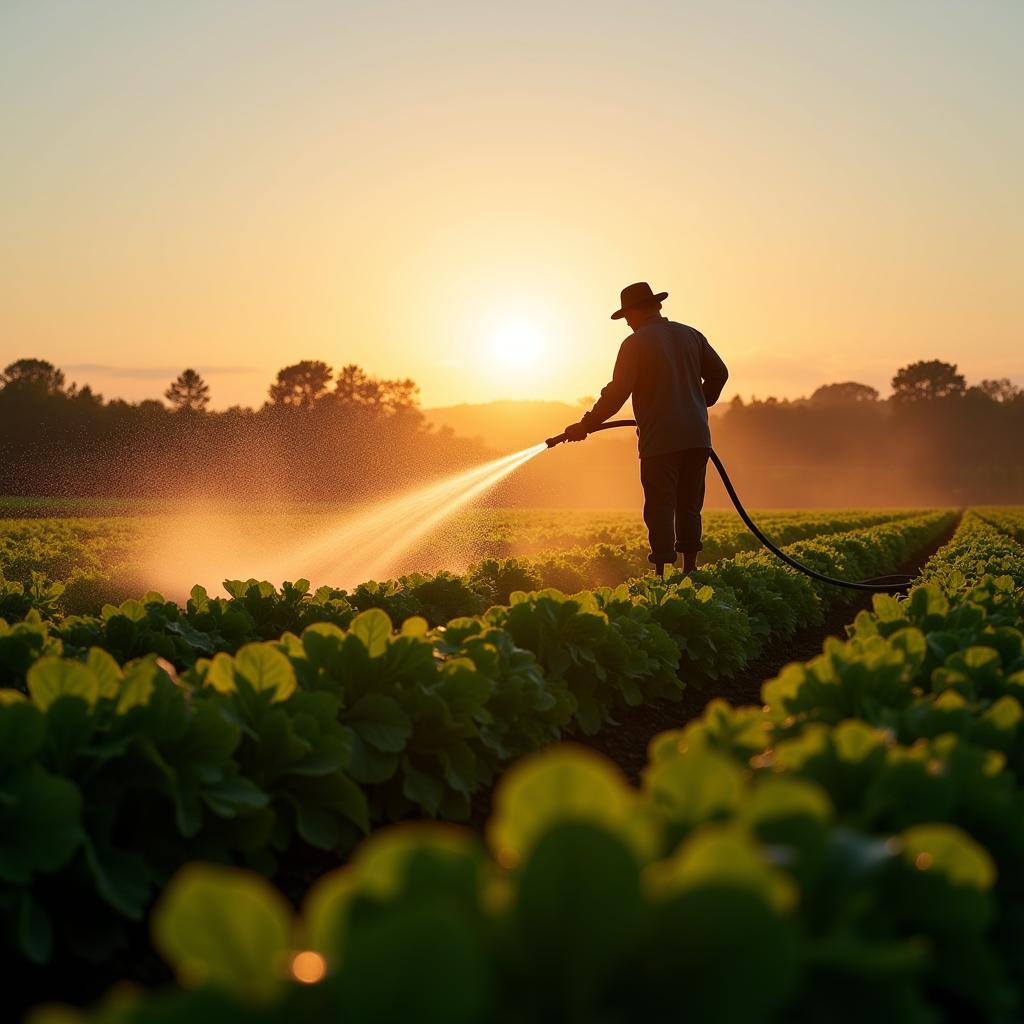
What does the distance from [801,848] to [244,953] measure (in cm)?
76

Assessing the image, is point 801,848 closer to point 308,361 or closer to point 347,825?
point 347,825

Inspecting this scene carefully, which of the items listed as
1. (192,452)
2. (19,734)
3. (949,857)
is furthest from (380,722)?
(192,452)

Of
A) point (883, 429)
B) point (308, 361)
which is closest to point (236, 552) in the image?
point (308, 361)

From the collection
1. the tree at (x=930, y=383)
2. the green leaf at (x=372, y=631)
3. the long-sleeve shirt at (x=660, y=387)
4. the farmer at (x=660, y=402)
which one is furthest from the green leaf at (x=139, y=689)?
the tree at (x=930, y=383)

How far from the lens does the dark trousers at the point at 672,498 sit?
31.0ft

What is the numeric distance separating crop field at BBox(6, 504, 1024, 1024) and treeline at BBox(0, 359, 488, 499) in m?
47.8

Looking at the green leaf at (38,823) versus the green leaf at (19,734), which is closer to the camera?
the green leaf at (38,823)

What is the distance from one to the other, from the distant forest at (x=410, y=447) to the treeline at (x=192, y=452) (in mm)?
119

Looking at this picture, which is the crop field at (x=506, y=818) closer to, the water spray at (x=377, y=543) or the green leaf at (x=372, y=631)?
the green leaf at (x=372, y=631)

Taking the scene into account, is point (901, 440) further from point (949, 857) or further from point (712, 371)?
point (949, 857)

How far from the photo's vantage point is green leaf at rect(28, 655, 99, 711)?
2.84 m

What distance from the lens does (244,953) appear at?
115 centimetres

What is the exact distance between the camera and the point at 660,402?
9305 millimetres

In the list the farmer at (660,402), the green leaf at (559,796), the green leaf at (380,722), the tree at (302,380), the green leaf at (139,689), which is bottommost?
the green leaf at (380,722)
